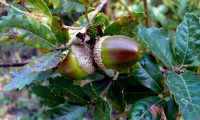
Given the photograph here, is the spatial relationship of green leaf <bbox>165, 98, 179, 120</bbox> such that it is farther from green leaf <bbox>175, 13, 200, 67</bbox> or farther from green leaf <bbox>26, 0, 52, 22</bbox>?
green leaf <bbox>26, 0, 52, 22</bbox>

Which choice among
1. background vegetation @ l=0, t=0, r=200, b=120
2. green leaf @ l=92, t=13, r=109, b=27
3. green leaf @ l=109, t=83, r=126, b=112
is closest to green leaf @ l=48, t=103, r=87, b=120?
background vegetation @ l=0, t=0, r=200, b=120

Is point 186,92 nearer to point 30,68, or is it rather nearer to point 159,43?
point 159,43

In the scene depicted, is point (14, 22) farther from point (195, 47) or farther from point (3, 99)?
point (3, 99)

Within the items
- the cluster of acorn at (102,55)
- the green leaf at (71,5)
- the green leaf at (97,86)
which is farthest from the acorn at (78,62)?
the green leaf at (71,5)

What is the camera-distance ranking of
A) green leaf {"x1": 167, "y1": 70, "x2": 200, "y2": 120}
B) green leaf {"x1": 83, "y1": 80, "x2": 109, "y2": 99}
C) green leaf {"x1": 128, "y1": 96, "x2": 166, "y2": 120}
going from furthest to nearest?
green leaf {"x1": 83, "y1": 80, "x2": 109, "y2": 99}, green leaf {"x1": 128, "y1": 96, "x2": 166, "y2": 120}, green leaf {"x1": 167, "y1": 70, "x2": 200, "y2": 120}

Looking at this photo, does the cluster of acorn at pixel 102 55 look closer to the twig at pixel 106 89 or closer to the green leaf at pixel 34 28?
the green leaf at pixel 34 28

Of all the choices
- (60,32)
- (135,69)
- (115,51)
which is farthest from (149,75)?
(60,32)

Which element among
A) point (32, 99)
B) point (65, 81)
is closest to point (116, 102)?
point (65, 81)
